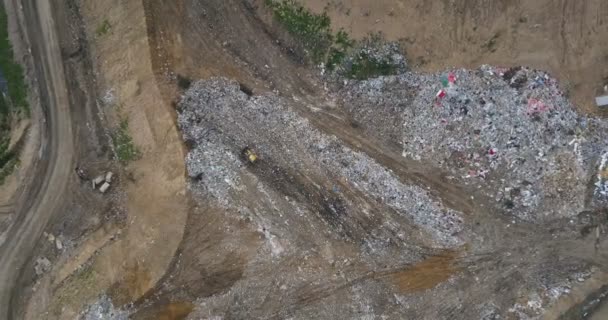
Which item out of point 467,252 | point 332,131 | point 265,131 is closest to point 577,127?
point 467,252

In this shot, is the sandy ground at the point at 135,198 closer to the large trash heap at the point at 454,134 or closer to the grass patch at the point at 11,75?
the large trash heap at the point at 454,134

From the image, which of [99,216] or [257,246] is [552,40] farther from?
[99,216]

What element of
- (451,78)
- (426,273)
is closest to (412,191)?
(426,273)

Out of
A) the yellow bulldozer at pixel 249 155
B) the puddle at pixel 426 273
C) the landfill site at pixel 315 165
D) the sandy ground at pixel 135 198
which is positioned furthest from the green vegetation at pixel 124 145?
the puddle at pixel 426 273

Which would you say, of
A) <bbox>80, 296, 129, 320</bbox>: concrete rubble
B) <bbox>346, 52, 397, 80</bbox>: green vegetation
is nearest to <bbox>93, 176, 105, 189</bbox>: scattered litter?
<bbox>80, 296, 129, 320</bbox>: concrete rubble

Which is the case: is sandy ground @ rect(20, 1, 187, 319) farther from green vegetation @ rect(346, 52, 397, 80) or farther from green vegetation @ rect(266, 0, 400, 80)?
green vegetation @ rect(346, 52, 397, 80)

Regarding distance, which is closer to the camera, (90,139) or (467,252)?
(467,252)

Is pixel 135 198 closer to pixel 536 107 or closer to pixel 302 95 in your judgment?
pixel 302 95
